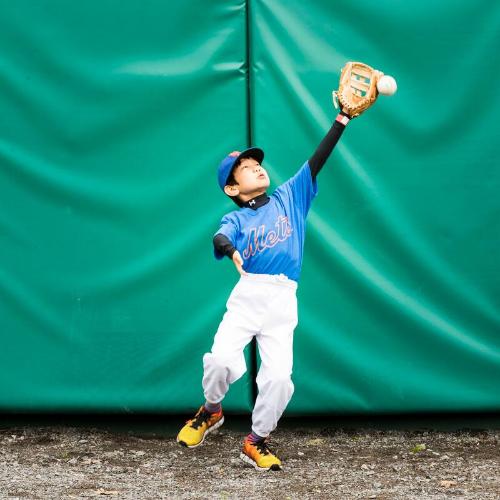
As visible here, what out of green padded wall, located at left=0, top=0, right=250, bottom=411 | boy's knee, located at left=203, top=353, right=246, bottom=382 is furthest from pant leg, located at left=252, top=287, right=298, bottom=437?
green padded wall, located at left=0, top=0, right=250, bottom=411

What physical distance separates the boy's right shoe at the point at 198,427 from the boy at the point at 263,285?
17cm

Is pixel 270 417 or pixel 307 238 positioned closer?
pixel 270 417

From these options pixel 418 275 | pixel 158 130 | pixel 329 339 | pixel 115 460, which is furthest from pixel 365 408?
pixel 158 130

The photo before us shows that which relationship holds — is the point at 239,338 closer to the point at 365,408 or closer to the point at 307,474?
the point at 307,474

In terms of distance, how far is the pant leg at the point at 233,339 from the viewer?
4.64 metres

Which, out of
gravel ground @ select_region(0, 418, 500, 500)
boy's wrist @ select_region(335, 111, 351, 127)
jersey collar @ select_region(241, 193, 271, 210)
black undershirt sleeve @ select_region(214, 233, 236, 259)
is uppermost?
boy's wrist @ select_region(335, 111, 351, 127)

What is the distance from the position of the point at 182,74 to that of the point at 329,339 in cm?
155

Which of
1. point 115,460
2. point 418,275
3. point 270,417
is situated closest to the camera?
point 270,417

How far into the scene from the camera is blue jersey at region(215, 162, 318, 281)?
15.0 ft

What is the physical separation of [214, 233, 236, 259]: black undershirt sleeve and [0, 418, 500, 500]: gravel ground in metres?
1.02

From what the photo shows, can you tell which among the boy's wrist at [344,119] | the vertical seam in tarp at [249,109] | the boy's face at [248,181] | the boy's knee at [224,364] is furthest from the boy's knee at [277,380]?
the boy's wrist at [344,119]

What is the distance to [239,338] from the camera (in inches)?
184

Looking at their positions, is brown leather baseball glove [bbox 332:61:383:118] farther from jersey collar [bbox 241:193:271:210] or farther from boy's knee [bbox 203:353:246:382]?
boy's knee [bbox 203:353:246:382]

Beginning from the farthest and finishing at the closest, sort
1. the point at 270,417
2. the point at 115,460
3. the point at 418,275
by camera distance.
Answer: the point at 418,275
the point at 115,460
the point at 270,417
